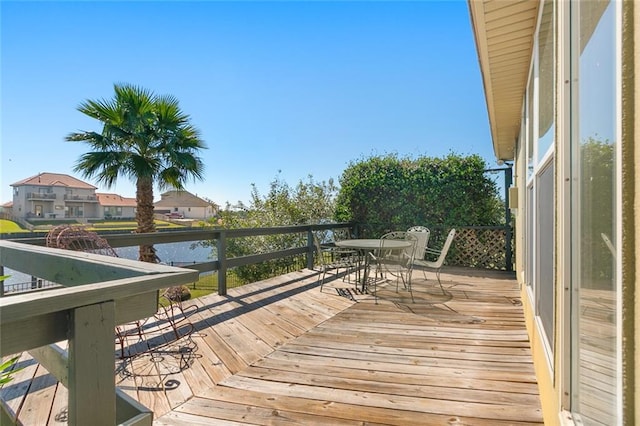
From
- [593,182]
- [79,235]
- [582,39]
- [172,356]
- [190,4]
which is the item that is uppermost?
[190,4]

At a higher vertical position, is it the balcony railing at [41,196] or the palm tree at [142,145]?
the palm tree at [142,145]

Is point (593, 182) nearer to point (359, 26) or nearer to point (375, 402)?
point (375, 402)

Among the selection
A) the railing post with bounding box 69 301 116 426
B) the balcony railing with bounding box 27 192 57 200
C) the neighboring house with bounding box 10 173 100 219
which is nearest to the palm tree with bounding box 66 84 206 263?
the neighboring house with bounding box 10 173 100 219

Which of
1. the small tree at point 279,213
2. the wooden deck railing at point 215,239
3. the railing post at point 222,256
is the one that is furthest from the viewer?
the small tree at point 279,213

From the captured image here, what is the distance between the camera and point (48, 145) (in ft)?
24.2

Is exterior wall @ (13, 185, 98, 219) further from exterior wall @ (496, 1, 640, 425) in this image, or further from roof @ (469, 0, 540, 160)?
exterior wall @ (496, 1, 640, 425)

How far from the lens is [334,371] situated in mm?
2604

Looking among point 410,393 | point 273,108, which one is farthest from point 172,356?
point 273,108

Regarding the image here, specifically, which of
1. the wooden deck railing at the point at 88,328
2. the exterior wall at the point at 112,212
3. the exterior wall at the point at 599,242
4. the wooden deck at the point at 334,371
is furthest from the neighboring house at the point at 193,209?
the exterior wall at the point at 599,242

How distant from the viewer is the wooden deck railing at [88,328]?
0.70 m

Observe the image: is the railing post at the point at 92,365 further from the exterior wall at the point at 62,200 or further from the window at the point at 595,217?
Answer: the exterior wall at the point at 62,200

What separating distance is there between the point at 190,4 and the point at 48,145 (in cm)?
460

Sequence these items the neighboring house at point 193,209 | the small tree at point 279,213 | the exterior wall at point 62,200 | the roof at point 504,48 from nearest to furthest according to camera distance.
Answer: the roof at point 504,48 → the exterior wall at point 62,200 → the small tree at point 279,213 → the neighboring house at point 193,209

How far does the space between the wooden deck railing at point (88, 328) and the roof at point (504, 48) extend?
2.72 metres
